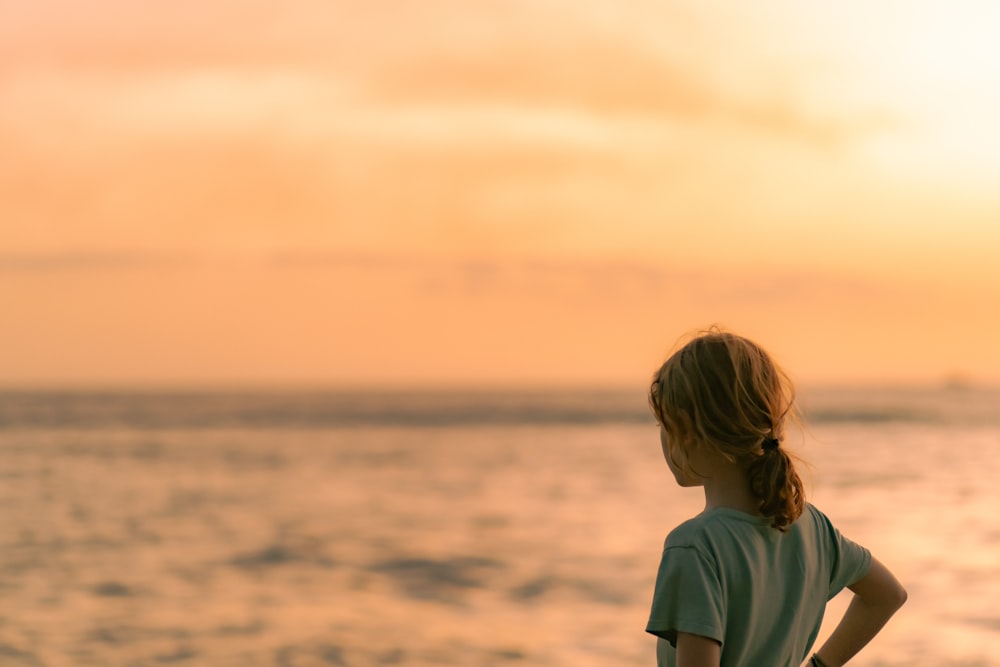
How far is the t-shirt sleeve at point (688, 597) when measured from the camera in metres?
1.71

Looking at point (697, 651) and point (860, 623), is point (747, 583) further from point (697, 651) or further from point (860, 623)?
point (860, 623)

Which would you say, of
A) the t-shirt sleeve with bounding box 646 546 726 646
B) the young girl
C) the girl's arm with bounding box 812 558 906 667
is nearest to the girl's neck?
the young girl

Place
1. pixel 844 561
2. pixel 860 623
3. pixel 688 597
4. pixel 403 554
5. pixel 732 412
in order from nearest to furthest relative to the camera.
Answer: pixel 688 597, pixel 732 412, pixel 844 561, pixel 860 623, pixel 403 554

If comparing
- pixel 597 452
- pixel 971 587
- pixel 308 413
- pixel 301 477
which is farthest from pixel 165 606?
pixel 308 413

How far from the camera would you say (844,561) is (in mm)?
2031

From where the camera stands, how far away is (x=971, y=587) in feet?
27.3

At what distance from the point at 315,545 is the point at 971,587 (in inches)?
221

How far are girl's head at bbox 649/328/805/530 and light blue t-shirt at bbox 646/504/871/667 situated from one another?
66mm

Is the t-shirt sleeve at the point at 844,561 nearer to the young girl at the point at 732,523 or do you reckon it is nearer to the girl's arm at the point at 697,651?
the young girl at the point at 732,523

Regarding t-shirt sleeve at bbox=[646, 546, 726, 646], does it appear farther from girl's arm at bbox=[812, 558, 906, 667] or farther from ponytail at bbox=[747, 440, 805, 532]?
girl's arm at bbox=[812, 558, 906, 667]

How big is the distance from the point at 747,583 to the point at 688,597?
14cm

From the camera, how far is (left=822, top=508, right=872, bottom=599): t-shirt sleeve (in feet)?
6.59

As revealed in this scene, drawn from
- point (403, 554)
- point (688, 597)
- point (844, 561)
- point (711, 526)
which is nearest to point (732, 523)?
point (711, 526)

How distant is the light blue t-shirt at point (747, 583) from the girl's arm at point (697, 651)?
13 millimetres
